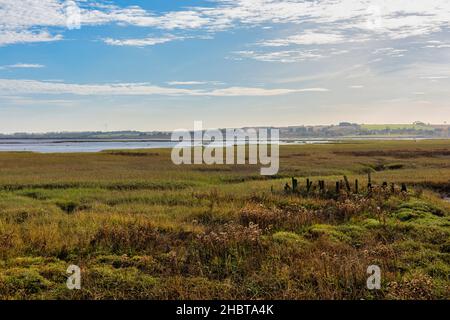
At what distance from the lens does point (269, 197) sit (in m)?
23.6

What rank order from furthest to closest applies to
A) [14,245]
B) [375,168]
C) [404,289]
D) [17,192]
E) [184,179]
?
[375,168] < [184,179] < [17,192] < [14,245] < [404,289]

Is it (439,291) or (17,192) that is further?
(17,192)

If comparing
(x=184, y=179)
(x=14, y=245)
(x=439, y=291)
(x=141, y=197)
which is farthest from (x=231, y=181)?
(x=439, y=291)

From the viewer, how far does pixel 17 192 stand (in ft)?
92.8

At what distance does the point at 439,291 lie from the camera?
9.63 meters

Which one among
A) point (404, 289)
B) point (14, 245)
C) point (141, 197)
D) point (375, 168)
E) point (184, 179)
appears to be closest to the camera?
point (404, 289)
